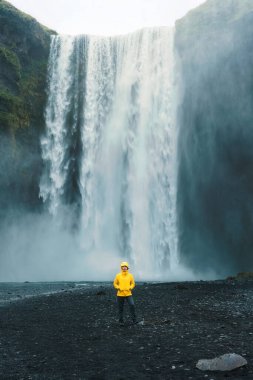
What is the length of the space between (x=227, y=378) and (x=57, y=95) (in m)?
45.2

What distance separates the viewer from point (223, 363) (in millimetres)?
7805

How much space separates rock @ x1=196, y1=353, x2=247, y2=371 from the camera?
7.77 meters

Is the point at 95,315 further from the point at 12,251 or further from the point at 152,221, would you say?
the point at 12,251

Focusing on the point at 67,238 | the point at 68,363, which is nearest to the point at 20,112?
the point at 67,238

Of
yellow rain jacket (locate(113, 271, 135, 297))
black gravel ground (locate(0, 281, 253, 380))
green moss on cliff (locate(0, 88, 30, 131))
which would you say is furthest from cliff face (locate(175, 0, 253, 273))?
yellow rain jacket (locate(113, 271, 135, 297))

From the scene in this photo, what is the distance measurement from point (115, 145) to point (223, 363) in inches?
1594

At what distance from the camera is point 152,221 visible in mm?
44000

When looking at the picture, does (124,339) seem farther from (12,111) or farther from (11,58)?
(11,58)

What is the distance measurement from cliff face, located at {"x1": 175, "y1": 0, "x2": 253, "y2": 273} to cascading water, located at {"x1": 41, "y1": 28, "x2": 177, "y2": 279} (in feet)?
6.21

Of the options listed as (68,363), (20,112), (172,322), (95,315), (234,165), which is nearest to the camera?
(68,363)

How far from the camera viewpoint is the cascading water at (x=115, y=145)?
44344 millimetres

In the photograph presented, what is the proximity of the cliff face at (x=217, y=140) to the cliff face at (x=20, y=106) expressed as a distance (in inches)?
652

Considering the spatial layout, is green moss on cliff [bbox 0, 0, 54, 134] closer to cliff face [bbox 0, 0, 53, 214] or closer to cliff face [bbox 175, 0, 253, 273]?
cliff face [bbox 0, 0, 53, 214]

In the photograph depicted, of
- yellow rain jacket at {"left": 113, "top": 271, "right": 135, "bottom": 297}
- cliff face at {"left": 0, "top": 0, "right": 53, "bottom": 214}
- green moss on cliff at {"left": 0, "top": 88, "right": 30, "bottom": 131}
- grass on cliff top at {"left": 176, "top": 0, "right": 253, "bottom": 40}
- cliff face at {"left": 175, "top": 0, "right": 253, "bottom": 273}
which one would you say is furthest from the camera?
grass on cliff top at {"left": 176, "top": 0, "right": 253, "bottom": 40}
